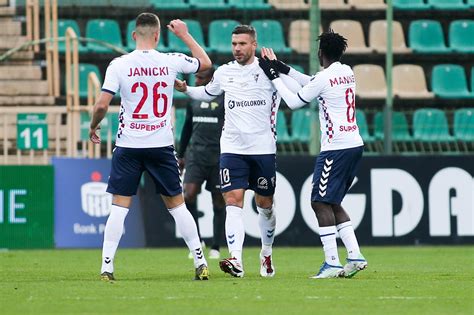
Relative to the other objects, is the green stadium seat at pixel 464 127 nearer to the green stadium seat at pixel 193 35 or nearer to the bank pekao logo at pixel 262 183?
the green stadium seat at pixel 193 35

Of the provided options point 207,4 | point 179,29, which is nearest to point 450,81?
point 207,4

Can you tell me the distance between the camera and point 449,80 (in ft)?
77.7

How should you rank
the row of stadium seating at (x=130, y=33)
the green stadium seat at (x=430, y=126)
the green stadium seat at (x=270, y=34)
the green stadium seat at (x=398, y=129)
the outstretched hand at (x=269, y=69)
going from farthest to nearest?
the row of stadium seating at (x=130, y=33)
the green stadium seat at (x=270, y=34)
the green stadium seat at (x=430, y=126)
the green stadium seat at (x=398, y=129)
the outstretched hand at (x=269, y=69)

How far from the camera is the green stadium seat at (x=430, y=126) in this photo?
20.9 metres

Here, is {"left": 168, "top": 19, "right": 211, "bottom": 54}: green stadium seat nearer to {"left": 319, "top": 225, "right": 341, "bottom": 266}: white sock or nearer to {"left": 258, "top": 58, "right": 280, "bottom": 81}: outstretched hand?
{"left": 258, "top": 58, "right": 280, "bottom": 81}: outstretched hand

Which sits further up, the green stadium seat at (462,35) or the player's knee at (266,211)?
the green stadium seat at (462,35)

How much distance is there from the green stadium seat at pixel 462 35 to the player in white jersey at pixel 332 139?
12965 mm

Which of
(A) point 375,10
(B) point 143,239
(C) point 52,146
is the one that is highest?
(A) point 375,10

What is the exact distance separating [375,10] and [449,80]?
1927 millimetres

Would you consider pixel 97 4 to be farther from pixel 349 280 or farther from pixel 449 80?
pixel 349 280

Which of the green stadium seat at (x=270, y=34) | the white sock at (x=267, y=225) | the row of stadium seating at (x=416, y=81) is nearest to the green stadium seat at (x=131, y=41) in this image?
the green stadium seat at (x=270, y=34)

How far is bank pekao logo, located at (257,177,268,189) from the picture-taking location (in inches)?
464

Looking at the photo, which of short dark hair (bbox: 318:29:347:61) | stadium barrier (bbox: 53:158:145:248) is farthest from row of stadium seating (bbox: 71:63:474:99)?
short dark hair (bbox: 318:29:347:61)

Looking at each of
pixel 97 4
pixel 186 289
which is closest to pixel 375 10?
pixel 97 4
